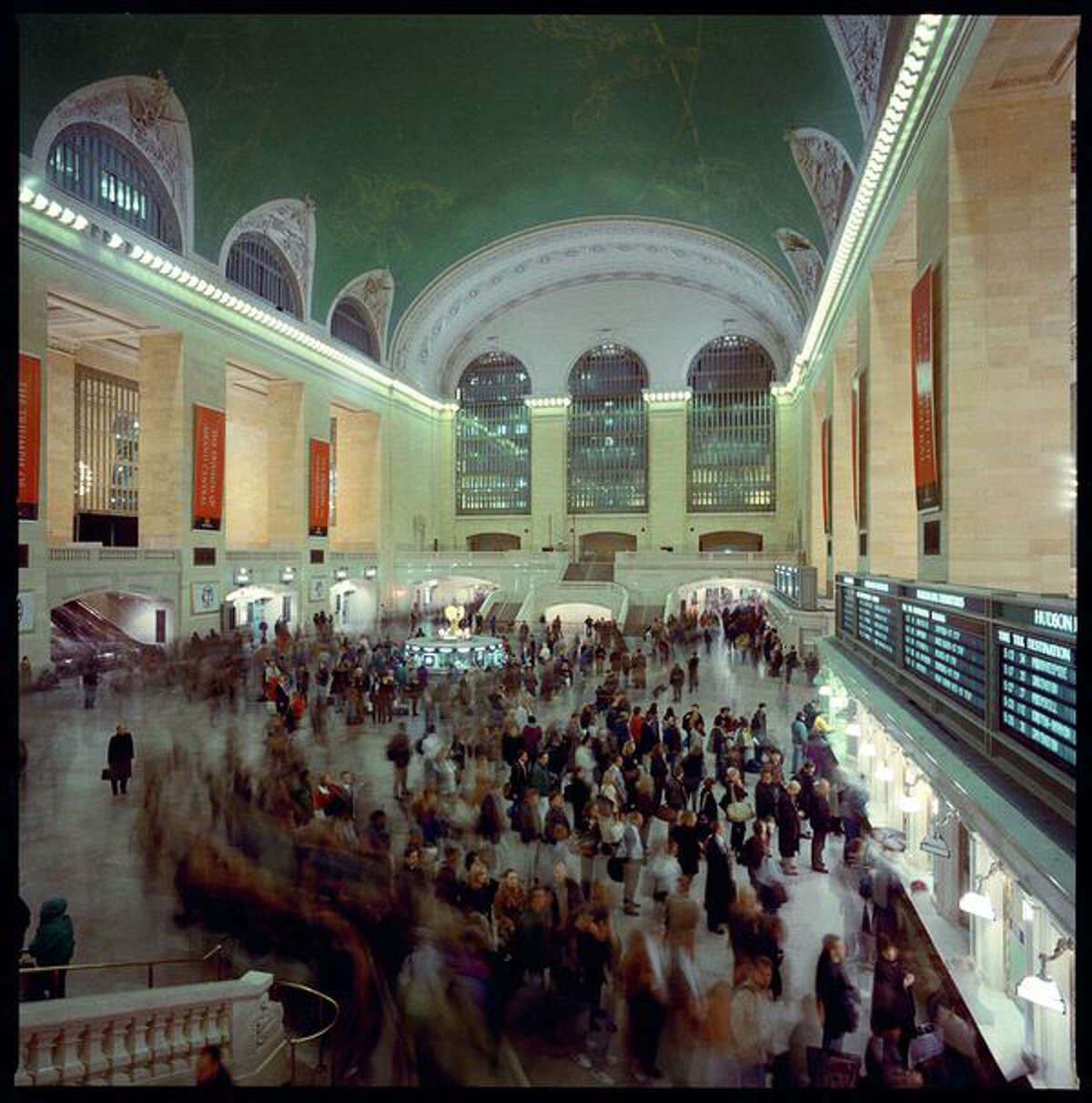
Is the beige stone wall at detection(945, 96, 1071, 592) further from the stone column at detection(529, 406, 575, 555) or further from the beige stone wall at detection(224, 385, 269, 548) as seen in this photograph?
the stone column at detection(529, 406, 575, 555)

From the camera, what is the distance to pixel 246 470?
87.2 feet

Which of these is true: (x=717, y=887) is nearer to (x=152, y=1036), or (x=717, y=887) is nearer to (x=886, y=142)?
(x=152, y=1036)

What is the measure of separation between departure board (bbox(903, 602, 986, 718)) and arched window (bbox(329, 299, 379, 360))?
21.2m

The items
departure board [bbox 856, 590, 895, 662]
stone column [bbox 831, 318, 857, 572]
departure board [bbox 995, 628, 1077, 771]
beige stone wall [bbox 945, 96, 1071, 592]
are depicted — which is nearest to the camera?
departure board [bbox 995, 628, 1077, 771]

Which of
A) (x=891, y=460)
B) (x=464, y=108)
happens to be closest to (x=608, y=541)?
(x=464, y=108)

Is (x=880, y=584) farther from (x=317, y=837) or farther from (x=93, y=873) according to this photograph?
(x=93, y=873)

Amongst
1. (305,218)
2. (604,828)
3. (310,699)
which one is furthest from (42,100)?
(604,828)

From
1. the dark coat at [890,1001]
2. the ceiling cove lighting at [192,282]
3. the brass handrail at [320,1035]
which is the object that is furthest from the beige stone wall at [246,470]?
the dark coat at [890,1001]

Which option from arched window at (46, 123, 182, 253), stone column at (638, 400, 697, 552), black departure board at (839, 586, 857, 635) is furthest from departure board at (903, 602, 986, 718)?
stone column at (638, 400, 697, 552)

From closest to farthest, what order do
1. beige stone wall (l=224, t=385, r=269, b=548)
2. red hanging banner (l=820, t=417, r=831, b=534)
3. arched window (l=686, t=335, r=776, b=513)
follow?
red hanging banner (l=820, t=417, r=831, b=534) → beige stone wall (l=224, t=385, r=269, b=548) → arched window (l=686, t=335, r=776, b=513)

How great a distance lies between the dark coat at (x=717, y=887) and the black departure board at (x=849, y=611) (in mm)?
4459

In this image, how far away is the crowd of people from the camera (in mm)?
4059

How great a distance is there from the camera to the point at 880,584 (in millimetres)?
7477

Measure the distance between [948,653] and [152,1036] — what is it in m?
5.34
